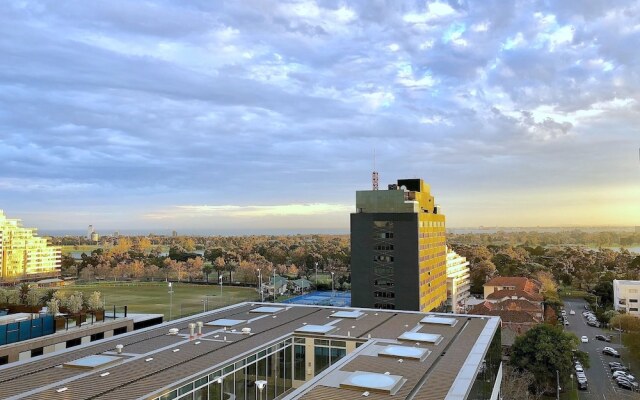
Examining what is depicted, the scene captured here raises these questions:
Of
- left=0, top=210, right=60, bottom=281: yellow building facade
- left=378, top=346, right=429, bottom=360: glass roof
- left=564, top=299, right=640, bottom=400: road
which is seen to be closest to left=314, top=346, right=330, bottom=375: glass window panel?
left=378, top=346, right=429, bottom=360: glass roof

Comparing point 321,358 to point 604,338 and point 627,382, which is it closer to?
point 627,382

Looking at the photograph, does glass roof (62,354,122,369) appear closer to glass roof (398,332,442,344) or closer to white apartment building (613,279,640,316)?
glass roof (398,332,442,344)

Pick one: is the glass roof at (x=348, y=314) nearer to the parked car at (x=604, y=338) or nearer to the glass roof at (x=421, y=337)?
the glass roof at (x=421, y=337)

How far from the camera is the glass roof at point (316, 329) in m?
21.2

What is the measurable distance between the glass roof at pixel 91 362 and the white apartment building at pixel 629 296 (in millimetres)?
57015

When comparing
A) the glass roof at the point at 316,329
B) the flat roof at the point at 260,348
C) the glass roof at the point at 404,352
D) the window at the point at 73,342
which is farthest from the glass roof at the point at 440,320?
the window at the point at 73,342

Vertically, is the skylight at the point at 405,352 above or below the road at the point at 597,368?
above

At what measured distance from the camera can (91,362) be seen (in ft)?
54.1

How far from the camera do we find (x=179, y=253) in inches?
4840

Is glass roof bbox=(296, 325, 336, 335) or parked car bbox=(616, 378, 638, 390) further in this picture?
parked car bbox=(616, 378, 638, 390)

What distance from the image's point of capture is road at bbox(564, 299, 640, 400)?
30.2 metres

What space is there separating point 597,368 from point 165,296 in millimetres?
58228

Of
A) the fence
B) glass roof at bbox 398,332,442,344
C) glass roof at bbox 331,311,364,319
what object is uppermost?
glass roof at bbox 398,332,442,344

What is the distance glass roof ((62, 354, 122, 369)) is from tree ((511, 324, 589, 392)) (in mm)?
25024
